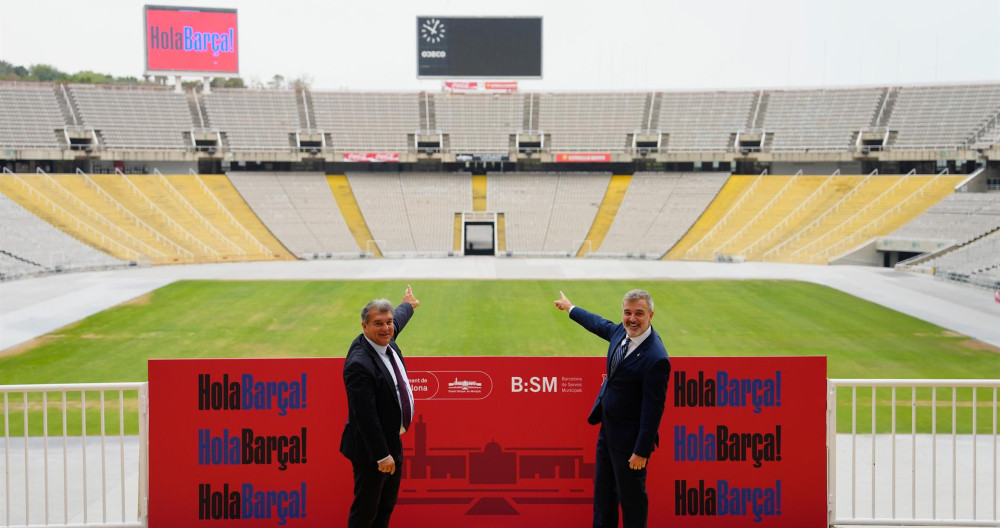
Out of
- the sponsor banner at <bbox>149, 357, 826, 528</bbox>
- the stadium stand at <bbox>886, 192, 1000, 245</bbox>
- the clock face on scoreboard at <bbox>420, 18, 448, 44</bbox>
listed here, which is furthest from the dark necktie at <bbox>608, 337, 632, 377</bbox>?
the clock face on scoreboard at <bbox>420, 18, 448, 44</bbox>

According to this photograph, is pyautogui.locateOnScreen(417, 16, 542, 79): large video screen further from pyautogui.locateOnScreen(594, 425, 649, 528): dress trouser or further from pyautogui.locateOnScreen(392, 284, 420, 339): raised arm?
pyautogui.locateOnScreen(594, 425, 649, 528): dress trouser

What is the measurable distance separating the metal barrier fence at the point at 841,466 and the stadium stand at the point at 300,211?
125 ft

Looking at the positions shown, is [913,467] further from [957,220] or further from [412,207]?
[412,207]

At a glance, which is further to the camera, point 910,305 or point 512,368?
point 910,305

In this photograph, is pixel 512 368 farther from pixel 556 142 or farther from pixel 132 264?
pixel 556 142

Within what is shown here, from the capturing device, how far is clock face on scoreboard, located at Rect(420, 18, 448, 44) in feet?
213

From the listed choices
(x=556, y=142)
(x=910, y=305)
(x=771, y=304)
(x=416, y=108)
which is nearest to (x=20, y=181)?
(x=416, y=108)

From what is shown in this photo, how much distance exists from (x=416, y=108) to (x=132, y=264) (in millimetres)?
30506

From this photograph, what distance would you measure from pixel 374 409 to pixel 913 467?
4.27 m

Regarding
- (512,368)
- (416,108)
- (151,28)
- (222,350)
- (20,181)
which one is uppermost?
(151,28)

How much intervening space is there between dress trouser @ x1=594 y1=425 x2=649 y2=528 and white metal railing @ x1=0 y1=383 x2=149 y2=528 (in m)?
3.56

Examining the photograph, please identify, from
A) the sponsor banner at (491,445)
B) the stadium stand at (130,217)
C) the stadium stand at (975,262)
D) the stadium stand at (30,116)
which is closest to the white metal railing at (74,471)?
the sponsor banner at (491,445)

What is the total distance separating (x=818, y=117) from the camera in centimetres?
6359

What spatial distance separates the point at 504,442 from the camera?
701 centimetres
